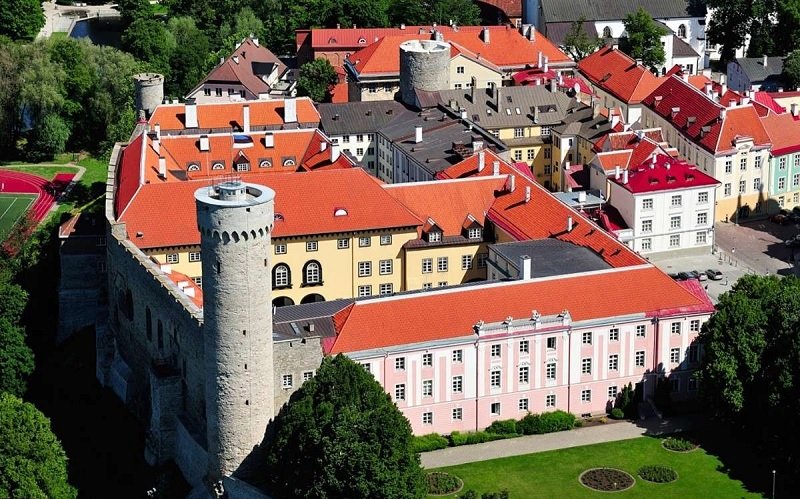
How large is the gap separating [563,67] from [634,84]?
13462 millimetres

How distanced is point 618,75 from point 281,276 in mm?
60833

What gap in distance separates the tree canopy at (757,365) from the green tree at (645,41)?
3338 inches

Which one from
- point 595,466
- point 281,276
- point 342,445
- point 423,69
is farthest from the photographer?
point 423,69

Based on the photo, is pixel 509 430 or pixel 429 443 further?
pixel 509 430

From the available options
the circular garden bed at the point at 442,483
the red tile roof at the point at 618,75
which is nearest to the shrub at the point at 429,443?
the circular garden bed at the point at 442,483

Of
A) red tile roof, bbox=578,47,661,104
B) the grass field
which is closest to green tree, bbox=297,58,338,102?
red tile roof, bbox=578,47,661,104

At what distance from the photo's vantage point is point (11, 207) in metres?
166

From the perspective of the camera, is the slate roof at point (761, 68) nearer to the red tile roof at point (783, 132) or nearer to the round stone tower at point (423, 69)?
the red tile roof at point (783, 132)

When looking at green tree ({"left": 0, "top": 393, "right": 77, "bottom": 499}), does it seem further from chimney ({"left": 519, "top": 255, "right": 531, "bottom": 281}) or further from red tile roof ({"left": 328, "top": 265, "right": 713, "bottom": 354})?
chimney ({"left": 519, "top": 255, "right": 531, "bottom": 281})

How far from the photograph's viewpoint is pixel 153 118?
14950 cm

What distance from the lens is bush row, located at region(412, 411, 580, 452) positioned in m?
107

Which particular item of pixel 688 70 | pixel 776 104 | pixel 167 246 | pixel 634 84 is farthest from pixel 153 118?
pixel 688 70

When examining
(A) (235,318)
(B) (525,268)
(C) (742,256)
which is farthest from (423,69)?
(A) (235,318)

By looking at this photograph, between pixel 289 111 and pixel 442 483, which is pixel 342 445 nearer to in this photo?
pixel 442 483
